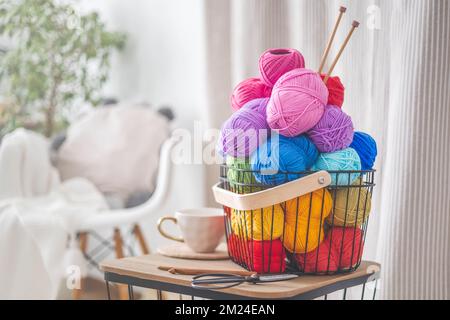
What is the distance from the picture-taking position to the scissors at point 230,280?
2.56 feet

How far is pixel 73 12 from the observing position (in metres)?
2.32

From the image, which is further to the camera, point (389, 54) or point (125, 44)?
point (125, 44)

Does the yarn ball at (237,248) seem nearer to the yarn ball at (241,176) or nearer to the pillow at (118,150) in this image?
the yarn ball at (241,176)

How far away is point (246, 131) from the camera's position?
2.65 ft

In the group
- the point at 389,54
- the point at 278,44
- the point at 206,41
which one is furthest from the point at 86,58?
the point at 389,54

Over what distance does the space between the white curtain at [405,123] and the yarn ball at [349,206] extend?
38cm

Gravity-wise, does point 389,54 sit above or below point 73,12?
below

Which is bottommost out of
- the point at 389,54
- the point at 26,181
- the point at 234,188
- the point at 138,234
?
the point at 138,234

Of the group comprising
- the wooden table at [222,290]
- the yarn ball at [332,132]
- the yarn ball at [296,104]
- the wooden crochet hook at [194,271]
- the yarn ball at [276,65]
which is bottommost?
the wooden table at [222,290]

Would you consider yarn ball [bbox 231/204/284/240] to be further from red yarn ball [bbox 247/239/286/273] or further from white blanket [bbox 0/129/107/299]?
white blanket [bbox 0/129/107/299]

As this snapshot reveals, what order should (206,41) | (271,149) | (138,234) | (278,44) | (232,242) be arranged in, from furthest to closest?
1. (138,234)
2. (206,41)
3. (278,44)
4. (232,242)
5. (271,149)

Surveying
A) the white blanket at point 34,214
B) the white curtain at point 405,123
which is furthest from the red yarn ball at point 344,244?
the white blanket at point 34,214

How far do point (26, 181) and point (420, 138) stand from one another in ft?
4.33

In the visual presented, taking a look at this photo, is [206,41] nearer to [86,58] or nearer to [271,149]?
[86,58]
